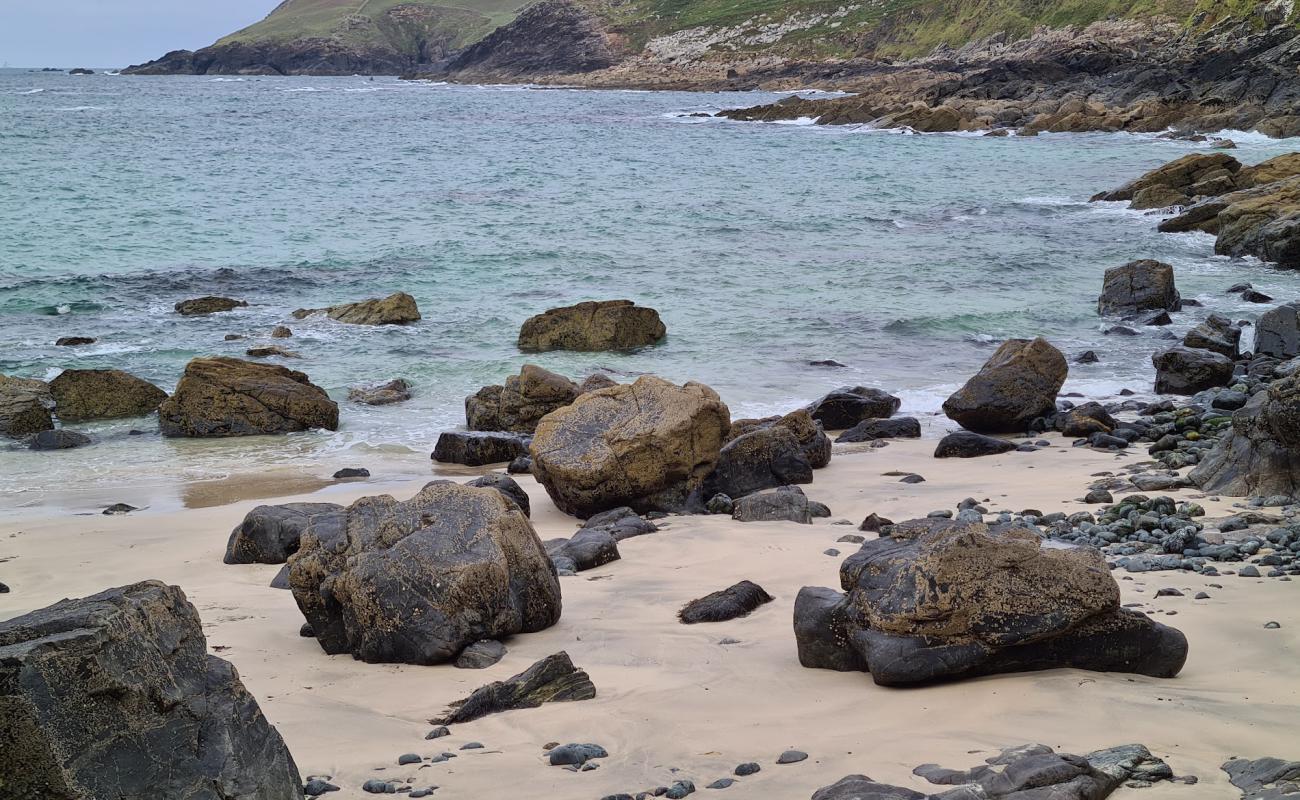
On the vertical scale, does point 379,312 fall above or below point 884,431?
above

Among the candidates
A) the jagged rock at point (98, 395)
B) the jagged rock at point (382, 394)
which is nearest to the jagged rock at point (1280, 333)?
the jagged rock at point (382, 394)

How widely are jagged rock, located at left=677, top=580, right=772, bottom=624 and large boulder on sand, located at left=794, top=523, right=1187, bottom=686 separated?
4.72 ft

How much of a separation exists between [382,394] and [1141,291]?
11948mm

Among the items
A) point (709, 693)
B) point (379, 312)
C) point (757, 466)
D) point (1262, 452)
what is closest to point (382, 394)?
point (379, 312)

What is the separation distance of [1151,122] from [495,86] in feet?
293

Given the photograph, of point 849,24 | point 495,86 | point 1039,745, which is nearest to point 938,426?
point 1039,745

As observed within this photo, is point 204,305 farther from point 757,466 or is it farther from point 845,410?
point 757,466

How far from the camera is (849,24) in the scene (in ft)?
397

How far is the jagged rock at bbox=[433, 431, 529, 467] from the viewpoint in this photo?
12.5 m

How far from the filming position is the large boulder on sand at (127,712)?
11.3ft

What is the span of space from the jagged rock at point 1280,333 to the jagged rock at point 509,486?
31.8 ft

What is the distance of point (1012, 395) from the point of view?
12.8 meters

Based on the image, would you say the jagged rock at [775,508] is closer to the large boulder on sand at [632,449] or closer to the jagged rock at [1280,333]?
the large boulder on sand at [632,449]

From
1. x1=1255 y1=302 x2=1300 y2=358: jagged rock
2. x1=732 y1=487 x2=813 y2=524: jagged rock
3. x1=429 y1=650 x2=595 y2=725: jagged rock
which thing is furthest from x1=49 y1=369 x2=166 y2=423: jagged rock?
x1=1255 y1=302 x2=1300 y2=358: jagged rock
